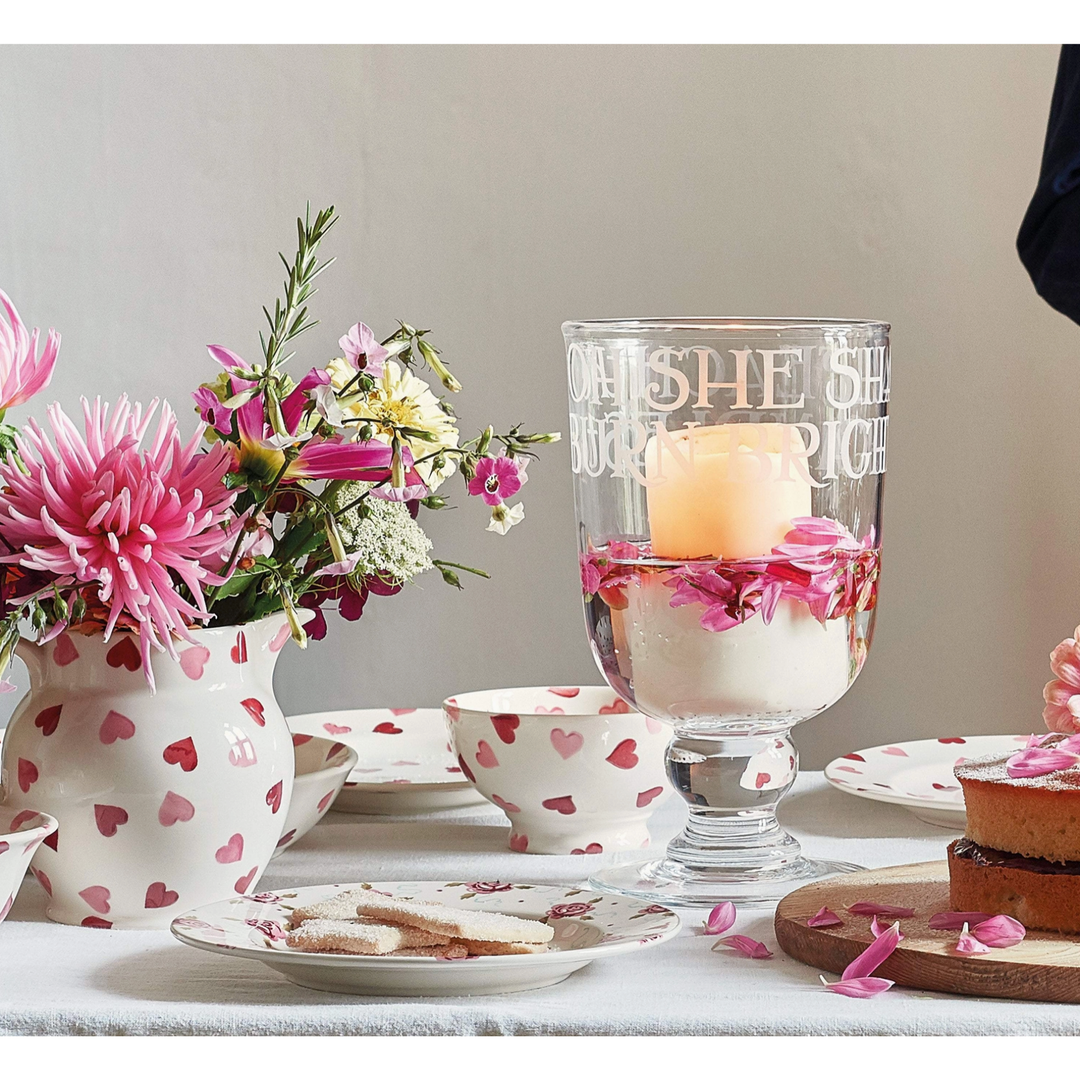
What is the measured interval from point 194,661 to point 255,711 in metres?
0.04

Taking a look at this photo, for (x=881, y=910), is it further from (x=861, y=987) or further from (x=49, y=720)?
(x=49, y=720)

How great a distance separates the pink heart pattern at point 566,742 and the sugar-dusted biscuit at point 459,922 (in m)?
0.17

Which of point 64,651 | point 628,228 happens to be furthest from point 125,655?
point 628,228

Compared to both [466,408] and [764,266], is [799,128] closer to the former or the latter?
[764,266]

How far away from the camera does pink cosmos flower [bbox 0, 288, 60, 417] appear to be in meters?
0.55

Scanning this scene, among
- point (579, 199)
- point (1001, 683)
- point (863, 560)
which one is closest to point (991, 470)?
point (1001, 683)

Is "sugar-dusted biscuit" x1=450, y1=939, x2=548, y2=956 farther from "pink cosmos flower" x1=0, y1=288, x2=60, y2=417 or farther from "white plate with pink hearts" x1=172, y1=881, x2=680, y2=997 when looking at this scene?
"pink cosmos flower" x1=0, y1=288, x2=60, y2=417

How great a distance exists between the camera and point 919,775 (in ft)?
2.74

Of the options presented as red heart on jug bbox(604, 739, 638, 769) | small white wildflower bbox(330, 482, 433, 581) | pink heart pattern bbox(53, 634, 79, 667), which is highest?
small white wildflower bbox(330, 482, 433, 581)

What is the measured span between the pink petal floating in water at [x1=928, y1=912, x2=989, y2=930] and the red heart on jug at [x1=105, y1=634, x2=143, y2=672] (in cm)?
34

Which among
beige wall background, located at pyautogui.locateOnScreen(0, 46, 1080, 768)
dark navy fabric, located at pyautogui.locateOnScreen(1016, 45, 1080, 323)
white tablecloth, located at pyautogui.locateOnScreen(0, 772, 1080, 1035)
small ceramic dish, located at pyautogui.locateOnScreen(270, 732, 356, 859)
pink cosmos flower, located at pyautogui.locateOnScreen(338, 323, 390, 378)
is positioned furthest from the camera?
beige wall background, located at pyautogui.locateOnScreen(0, 46, 1080, 768)

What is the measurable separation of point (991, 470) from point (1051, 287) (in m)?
0.36

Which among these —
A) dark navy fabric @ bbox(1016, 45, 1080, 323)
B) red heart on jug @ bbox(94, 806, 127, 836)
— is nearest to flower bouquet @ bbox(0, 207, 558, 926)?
red heart on jug @ bbox(94, 806, 127, 836)
